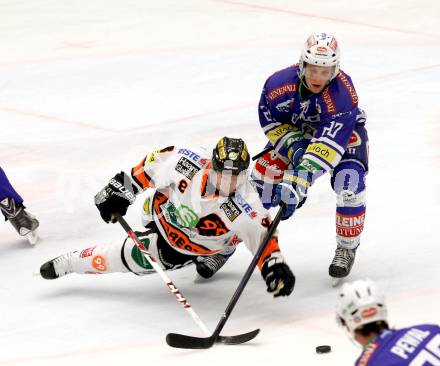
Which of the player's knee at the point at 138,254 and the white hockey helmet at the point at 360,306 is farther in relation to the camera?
the player's knee at the point at 138,254

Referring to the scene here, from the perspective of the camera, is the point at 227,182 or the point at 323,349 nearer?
the point at 323,349

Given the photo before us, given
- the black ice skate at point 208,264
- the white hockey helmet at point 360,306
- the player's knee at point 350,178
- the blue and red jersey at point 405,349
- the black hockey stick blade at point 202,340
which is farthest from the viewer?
the black ice skate at point 208,264

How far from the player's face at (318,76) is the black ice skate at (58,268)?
146cm

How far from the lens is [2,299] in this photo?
5938mm

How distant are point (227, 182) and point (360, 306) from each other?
2.11 meters

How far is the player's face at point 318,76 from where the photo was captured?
5.78 meters

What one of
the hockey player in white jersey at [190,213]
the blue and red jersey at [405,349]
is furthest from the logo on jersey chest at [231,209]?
the blue and red jersey at [405,349]

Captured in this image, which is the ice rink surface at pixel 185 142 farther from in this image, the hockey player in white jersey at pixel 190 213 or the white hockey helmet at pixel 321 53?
the white hockey helmet at pixel 321 53

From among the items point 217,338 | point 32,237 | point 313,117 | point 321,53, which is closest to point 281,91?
point 313,117

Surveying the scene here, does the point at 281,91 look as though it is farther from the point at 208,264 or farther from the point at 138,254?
the point at 138,254

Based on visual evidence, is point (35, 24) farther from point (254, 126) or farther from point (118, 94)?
point (254, 126)

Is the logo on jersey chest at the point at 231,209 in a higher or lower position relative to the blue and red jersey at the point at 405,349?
lower

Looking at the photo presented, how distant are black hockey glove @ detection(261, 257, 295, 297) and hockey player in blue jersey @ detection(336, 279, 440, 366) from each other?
179 centimetres

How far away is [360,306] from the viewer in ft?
11.2
